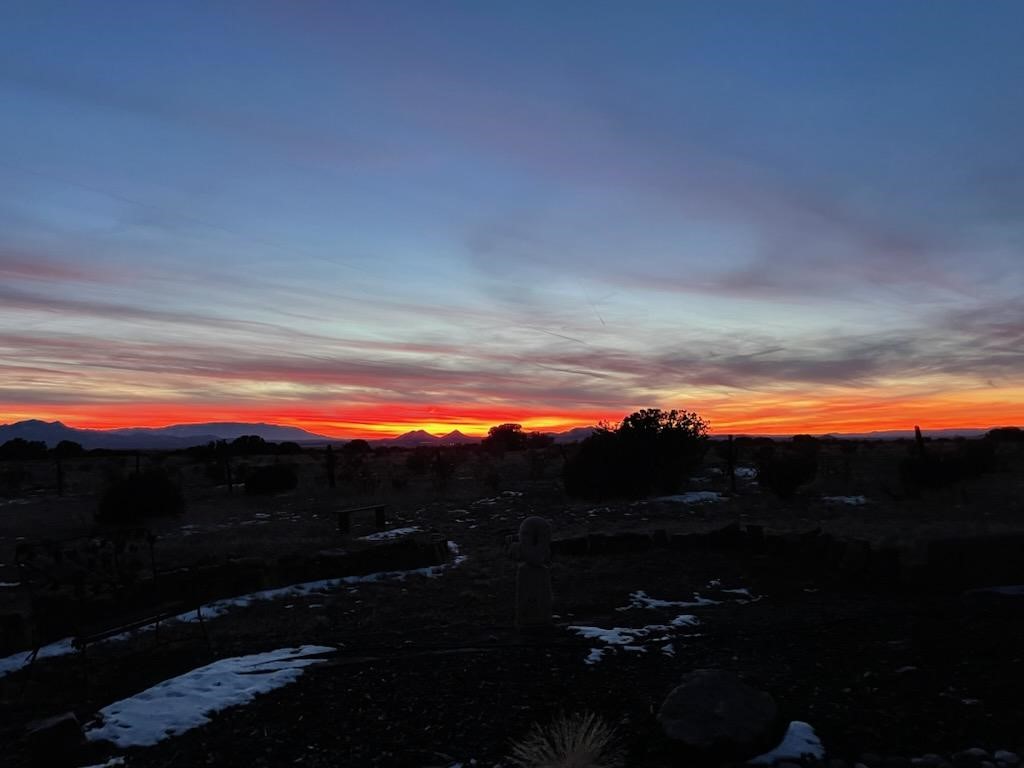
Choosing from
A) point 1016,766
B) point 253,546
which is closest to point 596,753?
point 1016,766

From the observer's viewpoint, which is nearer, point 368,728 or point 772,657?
point 368,728

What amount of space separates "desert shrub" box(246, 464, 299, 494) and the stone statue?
68.4ft

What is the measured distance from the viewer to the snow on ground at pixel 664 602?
10320 millimetres

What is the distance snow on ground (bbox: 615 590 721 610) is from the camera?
10320 mm

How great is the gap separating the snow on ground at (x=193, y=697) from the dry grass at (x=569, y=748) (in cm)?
266

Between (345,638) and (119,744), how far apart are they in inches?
126

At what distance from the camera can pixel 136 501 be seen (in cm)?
2155

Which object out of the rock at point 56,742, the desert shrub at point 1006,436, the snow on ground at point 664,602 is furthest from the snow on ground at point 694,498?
the desert shrub at point 1006,436

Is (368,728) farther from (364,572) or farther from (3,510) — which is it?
(3,510)

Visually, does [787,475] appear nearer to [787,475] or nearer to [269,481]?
[787,475]

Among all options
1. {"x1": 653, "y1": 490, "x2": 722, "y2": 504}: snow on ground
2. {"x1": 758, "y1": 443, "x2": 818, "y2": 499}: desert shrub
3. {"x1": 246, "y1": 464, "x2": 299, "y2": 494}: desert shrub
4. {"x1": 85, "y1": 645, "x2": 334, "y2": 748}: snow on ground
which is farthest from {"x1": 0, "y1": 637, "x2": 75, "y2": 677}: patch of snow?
{"x1": 246, "y1": 464, "x2": 299, "y2": 494}: desert shrub

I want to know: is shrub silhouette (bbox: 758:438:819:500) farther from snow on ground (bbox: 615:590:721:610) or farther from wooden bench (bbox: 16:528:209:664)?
wooden bench (bbox: 16:528:209:664)

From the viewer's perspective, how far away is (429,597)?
11172mm

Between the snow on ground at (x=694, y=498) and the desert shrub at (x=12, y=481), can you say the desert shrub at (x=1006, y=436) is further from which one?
the desert shrub at (x=12, y=481)
